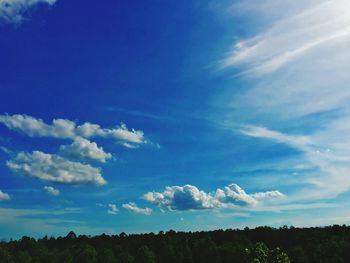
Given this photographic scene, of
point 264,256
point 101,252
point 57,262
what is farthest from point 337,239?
point 264,256

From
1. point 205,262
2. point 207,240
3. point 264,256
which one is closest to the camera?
point 264,256

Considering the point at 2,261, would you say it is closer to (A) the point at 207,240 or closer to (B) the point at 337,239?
(A) the point at 207,240

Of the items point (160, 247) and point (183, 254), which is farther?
point (160, 247)

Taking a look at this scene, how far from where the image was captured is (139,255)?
158875 mm

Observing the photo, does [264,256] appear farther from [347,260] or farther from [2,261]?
[2,261]

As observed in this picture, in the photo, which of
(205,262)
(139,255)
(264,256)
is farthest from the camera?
(205,262)

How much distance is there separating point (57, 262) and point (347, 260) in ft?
320

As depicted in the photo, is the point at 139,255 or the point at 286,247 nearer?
the point at 139,255

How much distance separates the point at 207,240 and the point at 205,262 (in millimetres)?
12596

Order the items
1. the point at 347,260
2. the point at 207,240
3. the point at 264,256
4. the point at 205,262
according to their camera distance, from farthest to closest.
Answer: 1. the point at 207,240
2. the point at 205,262
3. the point at 347,260
4. the point at 264,256

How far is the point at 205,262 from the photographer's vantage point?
169125mm

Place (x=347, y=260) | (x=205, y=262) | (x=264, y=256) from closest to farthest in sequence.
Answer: (x=264, y=256) → (x=347, y=260) → (x=205, y=262)

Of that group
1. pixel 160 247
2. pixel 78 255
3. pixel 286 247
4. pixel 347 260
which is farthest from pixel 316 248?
pixel 78 255

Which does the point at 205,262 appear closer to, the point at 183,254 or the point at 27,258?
the point at 183,254
